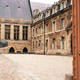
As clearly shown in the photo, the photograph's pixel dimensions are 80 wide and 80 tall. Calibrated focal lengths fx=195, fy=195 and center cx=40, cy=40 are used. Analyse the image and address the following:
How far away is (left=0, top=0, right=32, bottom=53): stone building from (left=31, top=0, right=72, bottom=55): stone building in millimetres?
3053

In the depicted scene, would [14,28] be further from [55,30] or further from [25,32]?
[55,30]

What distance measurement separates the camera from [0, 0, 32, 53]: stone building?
133 feet

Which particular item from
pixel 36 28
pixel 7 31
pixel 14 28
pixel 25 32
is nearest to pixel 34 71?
pixel 36 28

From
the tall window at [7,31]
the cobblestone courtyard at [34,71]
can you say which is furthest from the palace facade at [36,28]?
the cobblestone courtyard at [34,71]

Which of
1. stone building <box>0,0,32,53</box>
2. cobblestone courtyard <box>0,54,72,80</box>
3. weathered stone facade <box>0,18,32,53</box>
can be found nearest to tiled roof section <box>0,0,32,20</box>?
stone building <box>0,0,32,53</box>

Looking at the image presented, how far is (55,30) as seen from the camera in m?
29.3

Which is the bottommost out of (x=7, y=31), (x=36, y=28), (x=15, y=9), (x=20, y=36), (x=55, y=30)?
(x=20, y=36)

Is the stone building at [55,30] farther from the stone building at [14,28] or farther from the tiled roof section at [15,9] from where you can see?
the tiled roof section at [15,9]

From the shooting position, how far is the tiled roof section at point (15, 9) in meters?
42.9

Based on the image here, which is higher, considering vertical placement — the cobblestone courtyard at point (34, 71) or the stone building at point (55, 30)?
the stone building at point (55, 30)

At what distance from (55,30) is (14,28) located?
14.3 m

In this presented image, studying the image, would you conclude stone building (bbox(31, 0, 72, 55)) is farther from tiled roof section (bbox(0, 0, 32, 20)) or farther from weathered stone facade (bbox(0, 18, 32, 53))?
tiled roof section (bbox(0, 0, 32, 20))

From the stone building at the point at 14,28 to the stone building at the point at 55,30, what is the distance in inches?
120

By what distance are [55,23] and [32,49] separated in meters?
12.6
